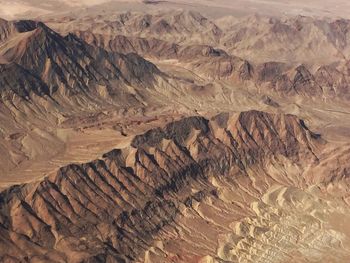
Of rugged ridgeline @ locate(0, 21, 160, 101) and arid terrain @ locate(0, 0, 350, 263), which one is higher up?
rugged ridgeline @ locate(0, 21, 160, 101)

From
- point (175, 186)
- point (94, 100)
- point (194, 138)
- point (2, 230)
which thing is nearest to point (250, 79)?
point (94, 100)

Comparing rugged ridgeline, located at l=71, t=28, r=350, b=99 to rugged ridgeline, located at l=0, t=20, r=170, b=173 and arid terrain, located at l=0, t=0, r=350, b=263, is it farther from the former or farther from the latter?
rugged ridgeline, located at l=0, t=20, r=170, b=173

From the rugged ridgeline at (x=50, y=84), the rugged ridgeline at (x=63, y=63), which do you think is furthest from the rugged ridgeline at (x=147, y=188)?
the rugged ridgeline at (x=63, y=63)

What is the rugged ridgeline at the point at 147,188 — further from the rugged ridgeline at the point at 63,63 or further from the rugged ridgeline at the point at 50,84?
the rugged ridgeline at the point at 63,63

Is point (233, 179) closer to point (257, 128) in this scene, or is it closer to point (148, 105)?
point (257, 128)

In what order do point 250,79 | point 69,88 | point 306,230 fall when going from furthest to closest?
1. point 250,79
2. point 69,88
3. point 306,230

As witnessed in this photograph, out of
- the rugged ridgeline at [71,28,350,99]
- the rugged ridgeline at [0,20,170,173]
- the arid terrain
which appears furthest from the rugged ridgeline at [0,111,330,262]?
the rugged ridgeline at [71,28,350,99]
